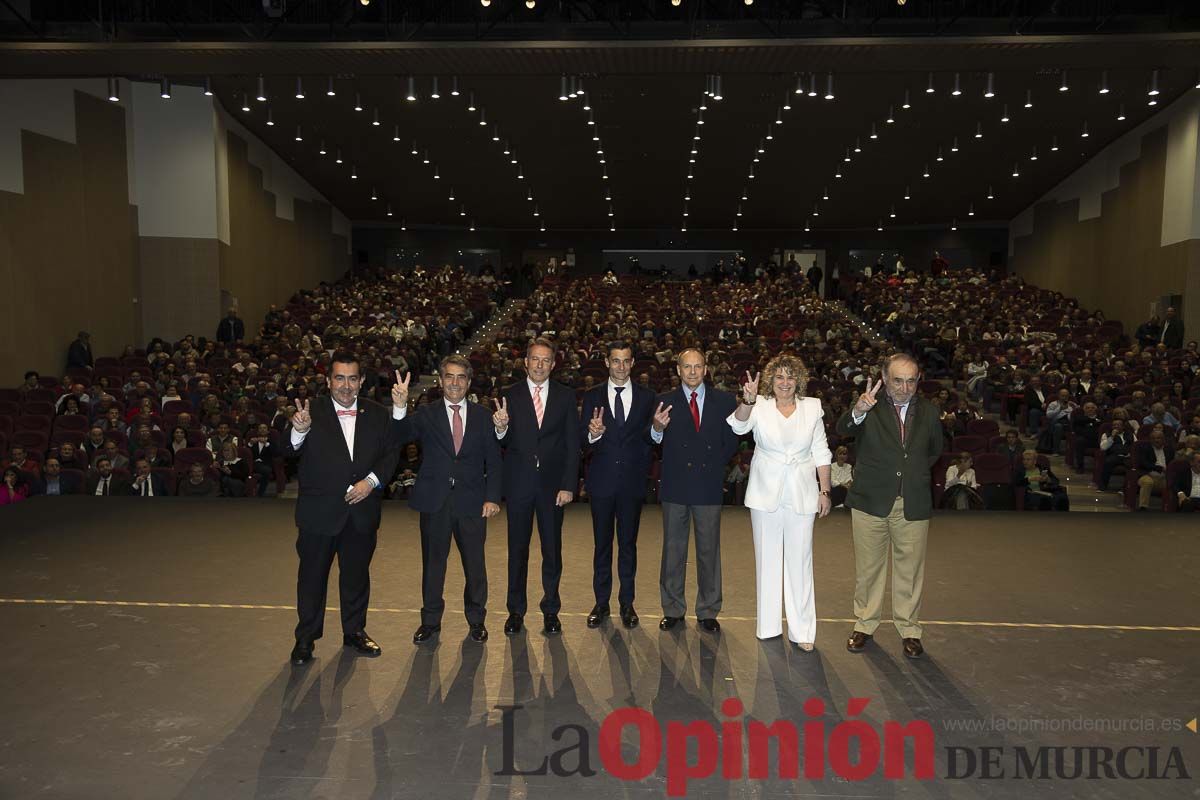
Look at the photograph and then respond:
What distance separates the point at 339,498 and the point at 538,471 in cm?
93

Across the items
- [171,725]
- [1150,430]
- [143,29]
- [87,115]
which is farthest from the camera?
[87,115]

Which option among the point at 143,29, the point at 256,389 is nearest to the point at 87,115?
the point at 143,29

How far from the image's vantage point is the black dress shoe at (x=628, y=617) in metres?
4.70

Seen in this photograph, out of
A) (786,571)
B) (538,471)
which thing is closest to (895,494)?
(786,571)

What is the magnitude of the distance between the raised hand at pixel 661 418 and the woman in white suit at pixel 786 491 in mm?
341

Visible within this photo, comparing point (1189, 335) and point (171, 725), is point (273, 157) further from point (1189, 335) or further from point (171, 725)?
point (171, 725)

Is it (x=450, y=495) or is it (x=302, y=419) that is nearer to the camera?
(x=302, y=419)

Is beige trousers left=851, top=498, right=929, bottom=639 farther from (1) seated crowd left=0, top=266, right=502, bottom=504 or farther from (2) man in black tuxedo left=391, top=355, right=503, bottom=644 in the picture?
(1) seated crowd left=0, top=266, right=502, bottom=504

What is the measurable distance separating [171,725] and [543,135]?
17437 mm

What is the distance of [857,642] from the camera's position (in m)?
4.45

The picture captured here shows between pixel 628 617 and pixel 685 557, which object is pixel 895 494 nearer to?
pixel 685 557

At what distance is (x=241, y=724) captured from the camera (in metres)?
3.60

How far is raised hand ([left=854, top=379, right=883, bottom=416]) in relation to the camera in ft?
14.0

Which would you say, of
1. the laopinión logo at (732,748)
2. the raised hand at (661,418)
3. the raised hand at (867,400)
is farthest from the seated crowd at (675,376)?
the laopinión logo at (732,748)
